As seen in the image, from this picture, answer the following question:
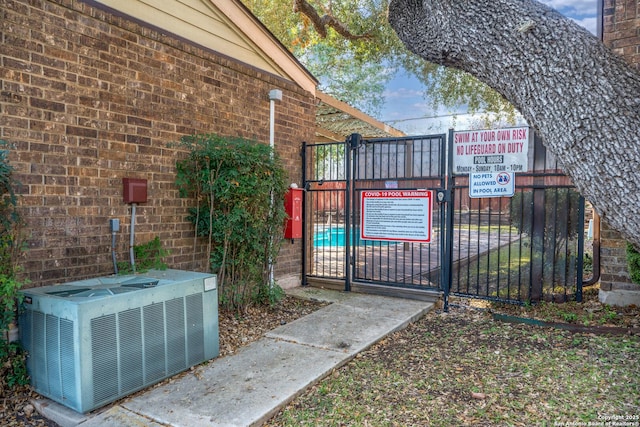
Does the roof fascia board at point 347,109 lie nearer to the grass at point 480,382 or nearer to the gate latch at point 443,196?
the gate latch at point 443,196

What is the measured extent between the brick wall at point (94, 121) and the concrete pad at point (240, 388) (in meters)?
1.46

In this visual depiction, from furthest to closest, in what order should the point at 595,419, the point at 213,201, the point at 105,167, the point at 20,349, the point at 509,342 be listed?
1. the point at 213,201
2. the point at 509,342
3. the point at 105,167
4. the point at 20,349
5. the point at 595,419

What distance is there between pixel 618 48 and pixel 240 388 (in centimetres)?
573

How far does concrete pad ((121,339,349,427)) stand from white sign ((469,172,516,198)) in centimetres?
278

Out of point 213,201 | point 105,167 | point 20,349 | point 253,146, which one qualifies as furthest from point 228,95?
point 20,349

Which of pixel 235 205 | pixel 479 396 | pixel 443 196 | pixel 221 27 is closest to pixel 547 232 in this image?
pixel 443 196

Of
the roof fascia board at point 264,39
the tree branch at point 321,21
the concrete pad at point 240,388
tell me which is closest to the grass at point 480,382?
the concrete pad at point 240,388

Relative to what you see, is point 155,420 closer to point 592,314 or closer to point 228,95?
point 228,95

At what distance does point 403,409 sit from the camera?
117 inches

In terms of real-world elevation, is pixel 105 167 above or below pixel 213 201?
above

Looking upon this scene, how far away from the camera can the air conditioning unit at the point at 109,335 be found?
9.21 feet

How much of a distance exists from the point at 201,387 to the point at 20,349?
1.42 meters

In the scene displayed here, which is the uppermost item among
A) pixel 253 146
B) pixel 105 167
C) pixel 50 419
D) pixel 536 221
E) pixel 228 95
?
pixel 228 95

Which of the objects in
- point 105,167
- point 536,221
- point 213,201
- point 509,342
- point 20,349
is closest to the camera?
point 20,349
